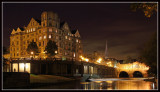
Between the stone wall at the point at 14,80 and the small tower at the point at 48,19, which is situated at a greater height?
the small tower at the point at 48,19

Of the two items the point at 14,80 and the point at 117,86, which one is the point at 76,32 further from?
the point at 14,80

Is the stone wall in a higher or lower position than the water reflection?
higher

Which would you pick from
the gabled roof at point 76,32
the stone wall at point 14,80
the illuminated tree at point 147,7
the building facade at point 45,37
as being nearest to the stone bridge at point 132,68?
the gabled roof at point 76,32

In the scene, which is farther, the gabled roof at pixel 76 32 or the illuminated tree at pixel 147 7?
the gabled roof at pixel 76 32

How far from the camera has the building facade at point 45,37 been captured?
104 meters

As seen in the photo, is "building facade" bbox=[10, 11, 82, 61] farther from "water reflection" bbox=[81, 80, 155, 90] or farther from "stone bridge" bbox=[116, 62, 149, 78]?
"water reflection" bbox=[81, 80, 155, 90]

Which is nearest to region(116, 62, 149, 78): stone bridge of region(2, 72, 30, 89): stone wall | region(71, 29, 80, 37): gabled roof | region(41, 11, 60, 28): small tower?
region(71, 29, 80, 37): gabled roof

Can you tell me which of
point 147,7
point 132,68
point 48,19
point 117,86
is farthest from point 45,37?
point 147,7

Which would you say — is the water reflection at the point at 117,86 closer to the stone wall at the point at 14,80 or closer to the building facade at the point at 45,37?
the stone wall at the point at 14,80

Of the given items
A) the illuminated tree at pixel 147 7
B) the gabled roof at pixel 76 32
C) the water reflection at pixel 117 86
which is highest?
the gabled roof at pixel 76 32

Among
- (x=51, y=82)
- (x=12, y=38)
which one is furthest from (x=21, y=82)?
(x=12, y=38)

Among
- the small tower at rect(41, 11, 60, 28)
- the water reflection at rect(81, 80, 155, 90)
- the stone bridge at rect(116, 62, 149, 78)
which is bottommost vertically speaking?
the stone bridge at rect(116, 62, 149, 78)

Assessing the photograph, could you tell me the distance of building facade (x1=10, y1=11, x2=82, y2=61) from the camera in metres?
104

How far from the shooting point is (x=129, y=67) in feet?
489
